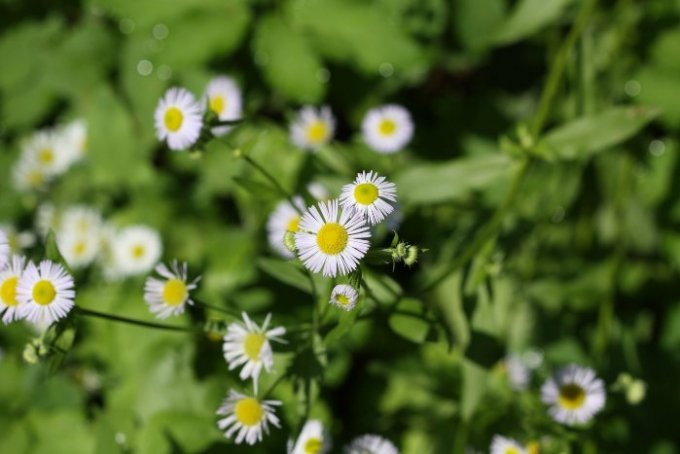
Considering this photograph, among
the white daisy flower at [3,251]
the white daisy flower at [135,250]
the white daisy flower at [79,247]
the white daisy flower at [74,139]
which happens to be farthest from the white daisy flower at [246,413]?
the white daisy flower at [74,139]

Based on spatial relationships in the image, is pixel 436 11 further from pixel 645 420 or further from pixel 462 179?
pixel 645 420

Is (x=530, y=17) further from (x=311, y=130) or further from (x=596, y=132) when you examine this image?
(x=311, y=130)

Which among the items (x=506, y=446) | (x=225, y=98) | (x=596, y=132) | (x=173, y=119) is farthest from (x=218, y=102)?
(x=506, y=446)

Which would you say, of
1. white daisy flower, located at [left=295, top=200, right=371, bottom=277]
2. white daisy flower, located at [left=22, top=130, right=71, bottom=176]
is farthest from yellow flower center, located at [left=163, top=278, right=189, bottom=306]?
white daisy flower, located at [left=22, top=130, right=71, bottom=176]

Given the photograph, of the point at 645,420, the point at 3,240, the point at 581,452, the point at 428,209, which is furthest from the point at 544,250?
the point at 3,240

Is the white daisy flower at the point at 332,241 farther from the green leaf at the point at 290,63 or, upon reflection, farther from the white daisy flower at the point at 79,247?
the white daisy flower at the point at 79,247

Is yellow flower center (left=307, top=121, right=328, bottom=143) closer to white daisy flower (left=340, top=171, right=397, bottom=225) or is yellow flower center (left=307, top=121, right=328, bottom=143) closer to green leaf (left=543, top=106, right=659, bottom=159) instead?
green leaf (left=543, top=106, right=659, bottom=159)
